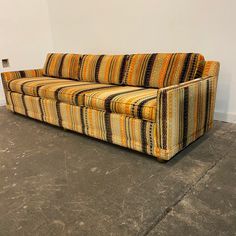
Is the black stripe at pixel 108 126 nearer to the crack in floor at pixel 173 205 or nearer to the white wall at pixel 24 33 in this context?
the crack in floor at pixel 173 205

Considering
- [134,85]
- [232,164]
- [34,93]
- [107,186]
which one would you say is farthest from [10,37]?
[232,164]

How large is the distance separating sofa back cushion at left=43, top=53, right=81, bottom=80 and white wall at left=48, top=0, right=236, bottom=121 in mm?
483

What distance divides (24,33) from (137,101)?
2.87 meters

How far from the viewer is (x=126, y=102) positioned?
1708 mm

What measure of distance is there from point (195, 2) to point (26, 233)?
7.54ft

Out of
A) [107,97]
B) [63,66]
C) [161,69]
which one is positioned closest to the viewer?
[107,97]

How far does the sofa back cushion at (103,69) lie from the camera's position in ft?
7.90

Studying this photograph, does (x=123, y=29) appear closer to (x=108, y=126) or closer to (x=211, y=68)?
(x=211, y=68)

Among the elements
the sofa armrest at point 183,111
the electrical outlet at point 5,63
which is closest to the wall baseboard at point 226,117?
the sofa armrest at point 183,111

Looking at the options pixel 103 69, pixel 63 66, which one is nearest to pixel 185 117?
pixel 103 69

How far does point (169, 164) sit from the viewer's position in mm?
1635

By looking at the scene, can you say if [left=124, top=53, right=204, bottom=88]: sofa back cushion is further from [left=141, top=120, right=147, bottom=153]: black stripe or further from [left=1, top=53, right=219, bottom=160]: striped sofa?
[left=141, top=120, right=147, bottom=153]: black stripe

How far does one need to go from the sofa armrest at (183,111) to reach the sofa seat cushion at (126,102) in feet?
0.34

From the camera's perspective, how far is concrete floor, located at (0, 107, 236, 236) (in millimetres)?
1116
